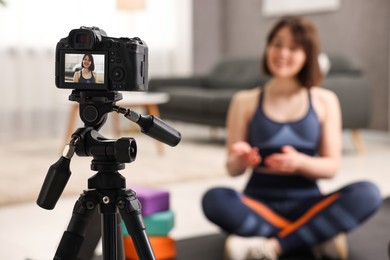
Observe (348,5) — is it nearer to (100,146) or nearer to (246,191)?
(246,191)

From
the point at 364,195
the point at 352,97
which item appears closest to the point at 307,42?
the point at 364,195

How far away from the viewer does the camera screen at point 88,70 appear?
0.93 metres

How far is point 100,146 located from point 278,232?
4.14 ft

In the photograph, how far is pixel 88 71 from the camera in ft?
3.05

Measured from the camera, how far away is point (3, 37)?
5730 mm

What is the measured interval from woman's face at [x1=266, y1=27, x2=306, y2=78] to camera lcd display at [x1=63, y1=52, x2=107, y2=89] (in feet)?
4.00

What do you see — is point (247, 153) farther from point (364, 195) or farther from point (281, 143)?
point (364, 195)

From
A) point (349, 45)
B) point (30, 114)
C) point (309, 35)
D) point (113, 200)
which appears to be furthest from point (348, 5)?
point (113, 200)

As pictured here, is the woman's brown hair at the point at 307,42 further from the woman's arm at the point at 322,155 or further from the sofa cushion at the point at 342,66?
the sofa cushion at the point at 342,66

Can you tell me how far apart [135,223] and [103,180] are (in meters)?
0.08

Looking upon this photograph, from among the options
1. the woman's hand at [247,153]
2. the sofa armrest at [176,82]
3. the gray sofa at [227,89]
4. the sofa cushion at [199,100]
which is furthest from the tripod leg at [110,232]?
the sofa armrest at [176,82]

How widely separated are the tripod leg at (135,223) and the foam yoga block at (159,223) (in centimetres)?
107

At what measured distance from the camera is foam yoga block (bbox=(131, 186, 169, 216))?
6.65 feet

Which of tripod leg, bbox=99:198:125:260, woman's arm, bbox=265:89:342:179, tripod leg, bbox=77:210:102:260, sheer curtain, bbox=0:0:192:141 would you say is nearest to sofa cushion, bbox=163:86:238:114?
sheer curtain, bbox=0:0:192:141
